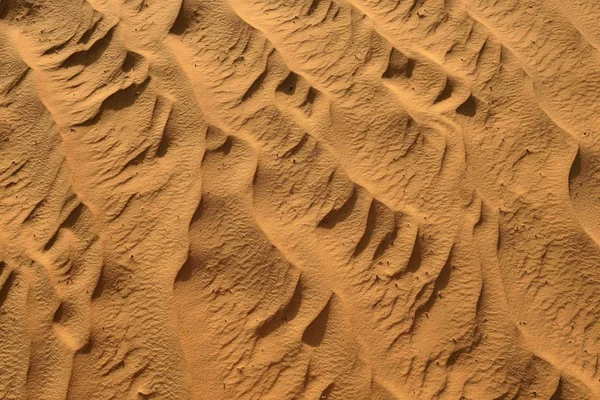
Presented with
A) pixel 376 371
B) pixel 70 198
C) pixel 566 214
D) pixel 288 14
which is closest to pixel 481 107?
pixel 566 214

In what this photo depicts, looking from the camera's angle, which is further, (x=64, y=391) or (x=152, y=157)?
(x=152, y=157)

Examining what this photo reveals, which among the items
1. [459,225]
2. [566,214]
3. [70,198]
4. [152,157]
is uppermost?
[566,214]

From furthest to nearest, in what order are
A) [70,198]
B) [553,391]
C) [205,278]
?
[70,198]
[205,278]
[553,391]

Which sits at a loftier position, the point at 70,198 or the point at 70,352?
the point at 70,198

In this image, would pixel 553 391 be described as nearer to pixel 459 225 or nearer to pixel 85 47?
pixel 459 225

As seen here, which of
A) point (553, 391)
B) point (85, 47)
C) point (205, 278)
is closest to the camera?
point (553, 391)

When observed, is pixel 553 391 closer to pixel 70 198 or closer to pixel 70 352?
pixel 70 352
